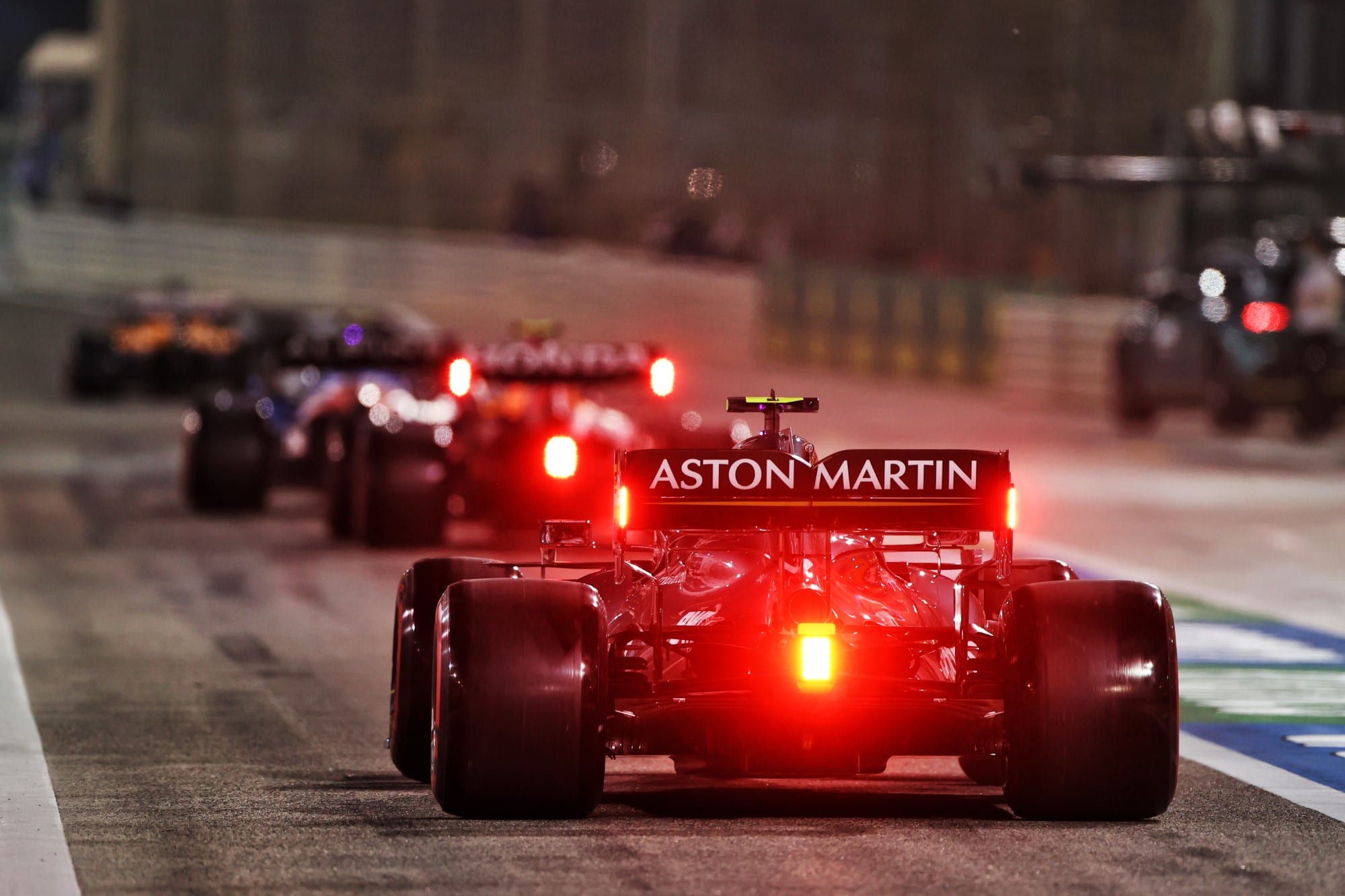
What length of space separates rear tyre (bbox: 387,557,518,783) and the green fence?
25.9 m

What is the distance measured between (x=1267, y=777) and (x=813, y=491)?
2.21 meters

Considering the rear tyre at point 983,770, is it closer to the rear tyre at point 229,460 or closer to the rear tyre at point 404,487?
the rear tyre at point 404,487

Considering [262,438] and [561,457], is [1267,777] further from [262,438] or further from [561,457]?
[262,438]

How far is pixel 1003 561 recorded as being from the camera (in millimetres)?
8922

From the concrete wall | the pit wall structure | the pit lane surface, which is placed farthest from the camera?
the concrete wall

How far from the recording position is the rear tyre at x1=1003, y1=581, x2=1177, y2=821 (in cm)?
803

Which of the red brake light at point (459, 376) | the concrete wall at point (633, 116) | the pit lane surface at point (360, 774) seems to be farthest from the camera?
the concrete wall at point (633, 116)

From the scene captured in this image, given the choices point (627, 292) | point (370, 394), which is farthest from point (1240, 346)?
point (627, 292)

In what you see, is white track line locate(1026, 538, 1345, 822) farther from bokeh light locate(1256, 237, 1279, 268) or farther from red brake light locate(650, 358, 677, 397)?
bokeh light locate(1256, 237, 1279, 268)

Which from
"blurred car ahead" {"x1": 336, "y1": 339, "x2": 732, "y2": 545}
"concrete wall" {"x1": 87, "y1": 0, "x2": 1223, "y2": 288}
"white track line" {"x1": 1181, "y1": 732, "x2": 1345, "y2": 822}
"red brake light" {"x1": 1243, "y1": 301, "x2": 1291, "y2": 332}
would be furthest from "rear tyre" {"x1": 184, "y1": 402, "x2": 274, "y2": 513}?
"concrete wall" {"x1": 87, "y1": 0, "x2": 1223, "y2": 288}

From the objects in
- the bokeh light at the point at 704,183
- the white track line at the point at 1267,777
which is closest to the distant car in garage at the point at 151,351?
the bokeh light at the point at 704,183

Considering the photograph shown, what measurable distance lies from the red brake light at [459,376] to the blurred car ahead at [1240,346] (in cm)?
1294

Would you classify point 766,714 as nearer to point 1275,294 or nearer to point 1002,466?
point 1002,466

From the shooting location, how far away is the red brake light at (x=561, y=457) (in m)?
17.7
